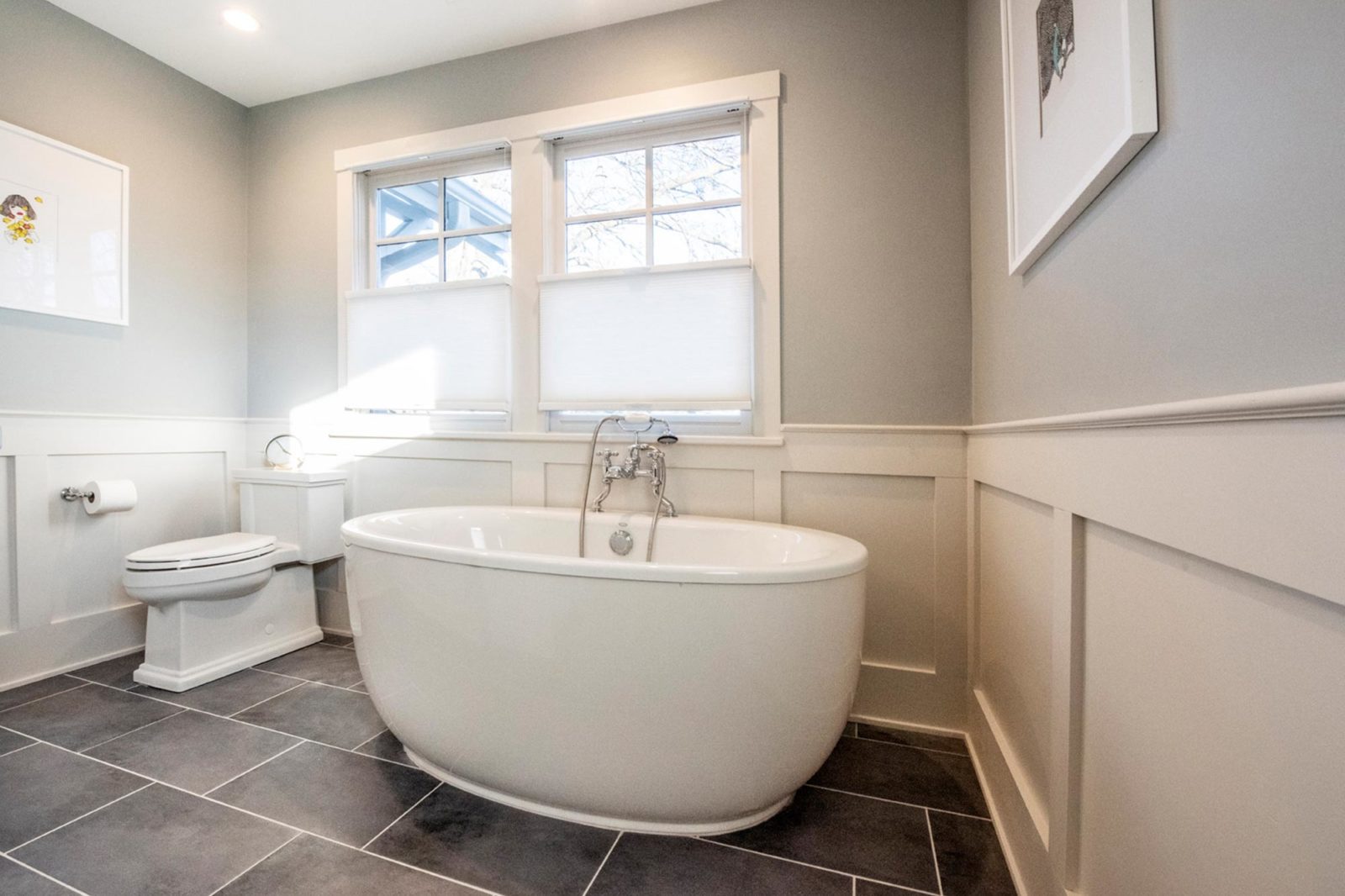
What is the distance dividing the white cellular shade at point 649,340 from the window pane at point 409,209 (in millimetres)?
807

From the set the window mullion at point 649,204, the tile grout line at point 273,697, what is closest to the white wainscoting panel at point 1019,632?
the window mullion at point 649,204

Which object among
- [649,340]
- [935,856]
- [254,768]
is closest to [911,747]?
[935,856]

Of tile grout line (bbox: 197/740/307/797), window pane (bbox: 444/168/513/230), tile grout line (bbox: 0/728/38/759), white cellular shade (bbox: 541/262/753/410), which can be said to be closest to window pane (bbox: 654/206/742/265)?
white cellular shade (bbox: 541/262/753/410)

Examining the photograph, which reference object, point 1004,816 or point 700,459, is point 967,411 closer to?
point 700,459

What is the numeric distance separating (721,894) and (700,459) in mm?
1251

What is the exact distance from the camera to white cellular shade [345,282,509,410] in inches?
91.3

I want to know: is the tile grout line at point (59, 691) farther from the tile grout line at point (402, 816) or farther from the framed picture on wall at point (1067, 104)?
the framed picture on wall at point (1067, 104)

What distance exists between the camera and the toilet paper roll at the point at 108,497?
83.9 inches

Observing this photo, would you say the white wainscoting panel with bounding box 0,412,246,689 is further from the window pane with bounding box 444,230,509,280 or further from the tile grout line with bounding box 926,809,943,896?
the tile grout line with bounding box 926,809,943,896

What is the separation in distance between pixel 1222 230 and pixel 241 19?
3.07m

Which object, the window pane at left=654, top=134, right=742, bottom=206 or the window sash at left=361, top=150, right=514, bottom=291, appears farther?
the window sash at left=361, top=150, right=514, bottom=291

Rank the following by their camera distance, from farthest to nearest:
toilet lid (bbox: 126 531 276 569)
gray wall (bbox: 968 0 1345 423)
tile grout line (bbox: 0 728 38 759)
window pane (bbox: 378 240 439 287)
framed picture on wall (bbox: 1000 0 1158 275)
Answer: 1. window pane (bbox: 378 240 439 287)
2. toilet lid (bbox: 126 531 276 569)
3. tile grout line (bbox: 0 728 38 759)
4. framed picture on wall (bbox: 1000 0 1158 275)
5. gray wall (bbox: 968 0 1345 423)

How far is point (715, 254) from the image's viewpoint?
2.14m

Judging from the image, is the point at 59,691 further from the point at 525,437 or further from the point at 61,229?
the point at 525,437
